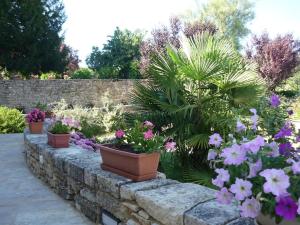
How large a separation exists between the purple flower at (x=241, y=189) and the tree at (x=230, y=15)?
30.3m

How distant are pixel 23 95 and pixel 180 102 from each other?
43.7 ft

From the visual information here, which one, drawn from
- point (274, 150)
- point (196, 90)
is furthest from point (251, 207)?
point (196, 90)

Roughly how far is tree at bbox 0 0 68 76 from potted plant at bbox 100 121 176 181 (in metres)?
16.2

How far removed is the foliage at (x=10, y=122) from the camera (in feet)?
35.2

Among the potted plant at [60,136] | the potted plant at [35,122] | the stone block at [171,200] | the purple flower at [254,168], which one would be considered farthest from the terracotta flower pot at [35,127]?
the purple flower at [254,168]

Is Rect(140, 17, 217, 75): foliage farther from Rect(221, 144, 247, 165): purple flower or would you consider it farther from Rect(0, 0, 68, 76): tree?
Rect(221, 144, 247, 165): purple flower

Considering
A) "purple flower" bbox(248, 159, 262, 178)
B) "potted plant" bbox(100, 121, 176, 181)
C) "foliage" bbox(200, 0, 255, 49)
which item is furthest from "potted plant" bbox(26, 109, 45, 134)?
"foliage" bbox(200, 0, 255, 49)

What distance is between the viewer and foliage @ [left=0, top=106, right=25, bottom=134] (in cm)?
1074

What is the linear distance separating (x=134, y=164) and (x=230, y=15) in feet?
100

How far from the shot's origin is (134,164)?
107 inches

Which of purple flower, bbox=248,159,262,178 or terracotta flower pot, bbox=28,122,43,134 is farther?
terracotta flower pot, bbox=28,122,43,134

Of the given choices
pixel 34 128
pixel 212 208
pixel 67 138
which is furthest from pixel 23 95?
pixel 212 208

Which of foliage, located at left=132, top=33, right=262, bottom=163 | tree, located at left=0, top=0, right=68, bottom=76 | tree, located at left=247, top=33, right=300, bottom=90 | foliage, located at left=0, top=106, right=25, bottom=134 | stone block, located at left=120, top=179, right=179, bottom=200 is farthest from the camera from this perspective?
tree, located at left=247, top=33, right=300, bottom=90

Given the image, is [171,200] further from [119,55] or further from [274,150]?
[119,55]
